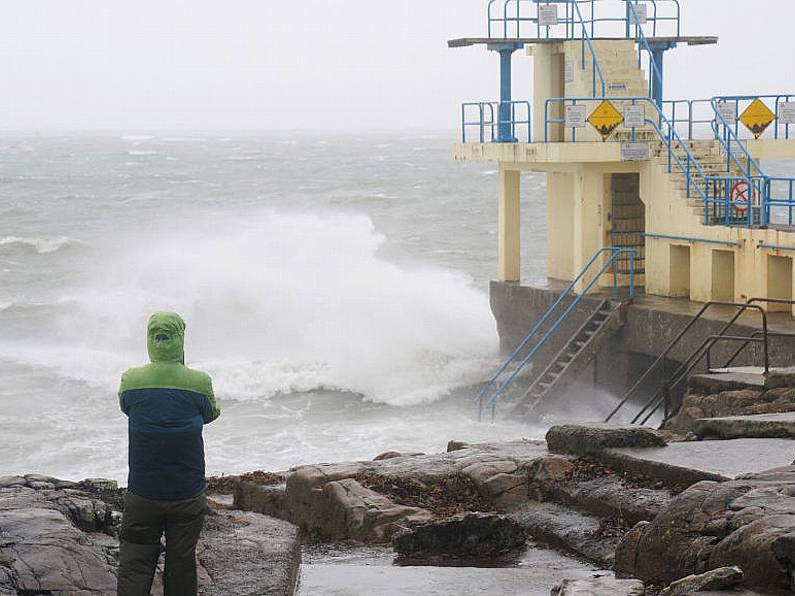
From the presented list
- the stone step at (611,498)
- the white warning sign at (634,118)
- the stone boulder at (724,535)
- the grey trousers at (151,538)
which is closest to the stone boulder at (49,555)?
the grey trousers at (151,538)

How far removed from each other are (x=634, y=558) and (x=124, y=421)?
14604 mm

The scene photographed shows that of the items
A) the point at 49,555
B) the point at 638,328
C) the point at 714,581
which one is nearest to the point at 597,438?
the point at 714,581

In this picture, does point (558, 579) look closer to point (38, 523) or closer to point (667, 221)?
point (38, 523)

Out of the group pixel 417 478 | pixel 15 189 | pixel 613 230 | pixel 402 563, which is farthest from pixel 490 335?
pixel 15 189

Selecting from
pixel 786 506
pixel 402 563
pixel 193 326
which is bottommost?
pixel 193 326

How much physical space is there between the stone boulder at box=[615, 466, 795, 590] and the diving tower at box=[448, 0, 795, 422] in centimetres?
1009

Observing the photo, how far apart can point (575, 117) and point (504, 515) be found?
12425 mm

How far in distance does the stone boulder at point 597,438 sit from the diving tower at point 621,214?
752cm

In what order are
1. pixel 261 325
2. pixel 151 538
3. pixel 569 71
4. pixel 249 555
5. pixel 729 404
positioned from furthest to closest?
pixel 261 325 < pixel 569 71 < pixel 729 404 < pixel 249 555 < pixel 151 538

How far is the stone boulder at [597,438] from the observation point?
9.40 metres

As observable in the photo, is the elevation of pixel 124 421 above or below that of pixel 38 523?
below

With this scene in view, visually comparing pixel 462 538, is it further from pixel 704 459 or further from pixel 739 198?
pixel 739 198

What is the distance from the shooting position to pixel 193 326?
3173cm

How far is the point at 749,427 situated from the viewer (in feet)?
32.0
